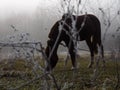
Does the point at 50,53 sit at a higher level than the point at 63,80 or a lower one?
higher

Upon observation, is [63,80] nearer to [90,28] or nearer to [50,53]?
[50,53]

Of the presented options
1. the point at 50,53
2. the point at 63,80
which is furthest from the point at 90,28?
the point at 50,53

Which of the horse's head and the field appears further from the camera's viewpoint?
the field

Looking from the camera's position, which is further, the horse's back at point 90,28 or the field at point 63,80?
the horse's back at point 90,28

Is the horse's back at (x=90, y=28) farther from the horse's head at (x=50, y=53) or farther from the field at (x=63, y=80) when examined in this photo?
the horse's head at (x=50, y=53)

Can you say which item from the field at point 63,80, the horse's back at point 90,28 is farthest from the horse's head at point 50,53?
the horse's back at point 90,28

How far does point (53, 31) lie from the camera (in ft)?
34.2

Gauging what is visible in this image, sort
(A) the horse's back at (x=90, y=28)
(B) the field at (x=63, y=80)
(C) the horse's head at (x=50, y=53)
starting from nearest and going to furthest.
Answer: (C) the horse's head at (x=50, y=53)
(B) the field at (x=63, y=80)
(A) the horse's back at (x=90, y=28)

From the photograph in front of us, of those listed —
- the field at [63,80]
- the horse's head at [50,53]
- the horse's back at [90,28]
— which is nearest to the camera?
the horse's head at [50,53]

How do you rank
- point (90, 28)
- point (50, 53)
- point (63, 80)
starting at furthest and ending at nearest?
point (90, 28)
point (63, 80)
point (50, 53)

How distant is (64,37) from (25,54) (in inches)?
313

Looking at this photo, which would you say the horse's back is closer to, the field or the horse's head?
the field

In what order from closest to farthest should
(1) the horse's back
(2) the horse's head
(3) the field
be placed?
(2) the horse's head → (3) the field → (1) the horse's back

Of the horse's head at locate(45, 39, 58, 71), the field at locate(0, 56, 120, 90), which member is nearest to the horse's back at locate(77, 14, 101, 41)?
the field at locate(0, 56, 120, 90)
